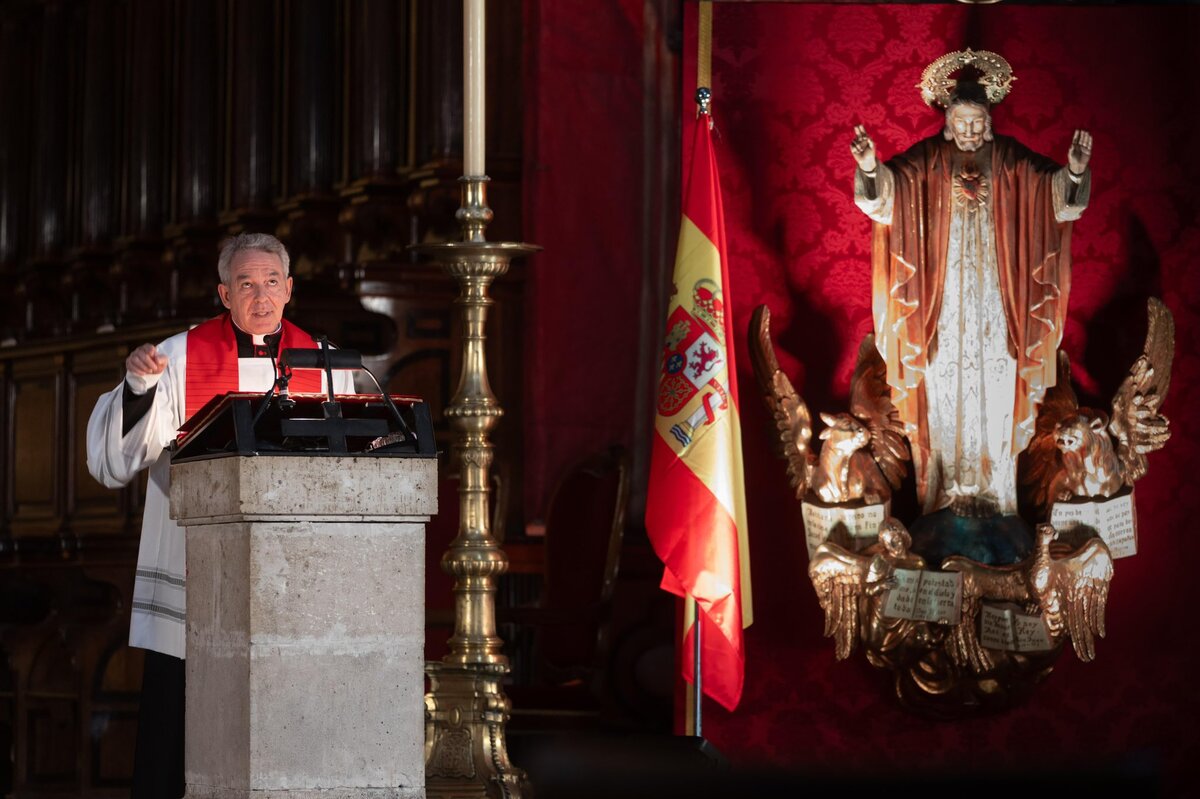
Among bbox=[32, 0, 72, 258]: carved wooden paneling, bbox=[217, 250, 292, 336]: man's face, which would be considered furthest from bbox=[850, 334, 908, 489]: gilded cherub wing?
bbox=[32, 0, 72, 258]: carved wooden paneling

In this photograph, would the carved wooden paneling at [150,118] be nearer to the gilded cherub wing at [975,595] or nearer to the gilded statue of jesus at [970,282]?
the gilded statue of jesus at [970,282]

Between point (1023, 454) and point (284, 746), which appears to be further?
point (1023, 454)

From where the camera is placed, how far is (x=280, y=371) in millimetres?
3604

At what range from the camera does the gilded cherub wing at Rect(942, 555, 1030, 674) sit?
5273 millimetres

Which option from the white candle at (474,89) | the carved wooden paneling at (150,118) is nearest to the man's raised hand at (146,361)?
the white candle at (474,89)

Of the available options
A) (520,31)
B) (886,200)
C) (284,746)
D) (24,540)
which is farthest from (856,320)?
(24,540)

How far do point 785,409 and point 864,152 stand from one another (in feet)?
2.35

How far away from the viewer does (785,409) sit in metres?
5.33

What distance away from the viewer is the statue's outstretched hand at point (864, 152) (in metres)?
5.38

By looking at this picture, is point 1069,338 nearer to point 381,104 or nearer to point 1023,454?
point 1023,454

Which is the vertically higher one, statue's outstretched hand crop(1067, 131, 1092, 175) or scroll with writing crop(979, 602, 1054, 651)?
statue's outstretched hand crop(1067, 131, 1092, 175)

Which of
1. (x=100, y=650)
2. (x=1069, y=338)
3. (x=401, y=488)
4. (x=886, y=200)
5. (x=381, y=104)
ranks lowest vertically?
(x=100, y=650)

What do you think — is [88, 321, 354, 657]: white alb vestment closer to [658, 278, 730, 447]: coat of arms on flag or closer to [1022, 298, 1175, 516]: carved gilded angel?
[658, 278, 730, 447]: coat of arms on flag

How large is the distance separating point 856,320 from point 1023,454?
569mm
